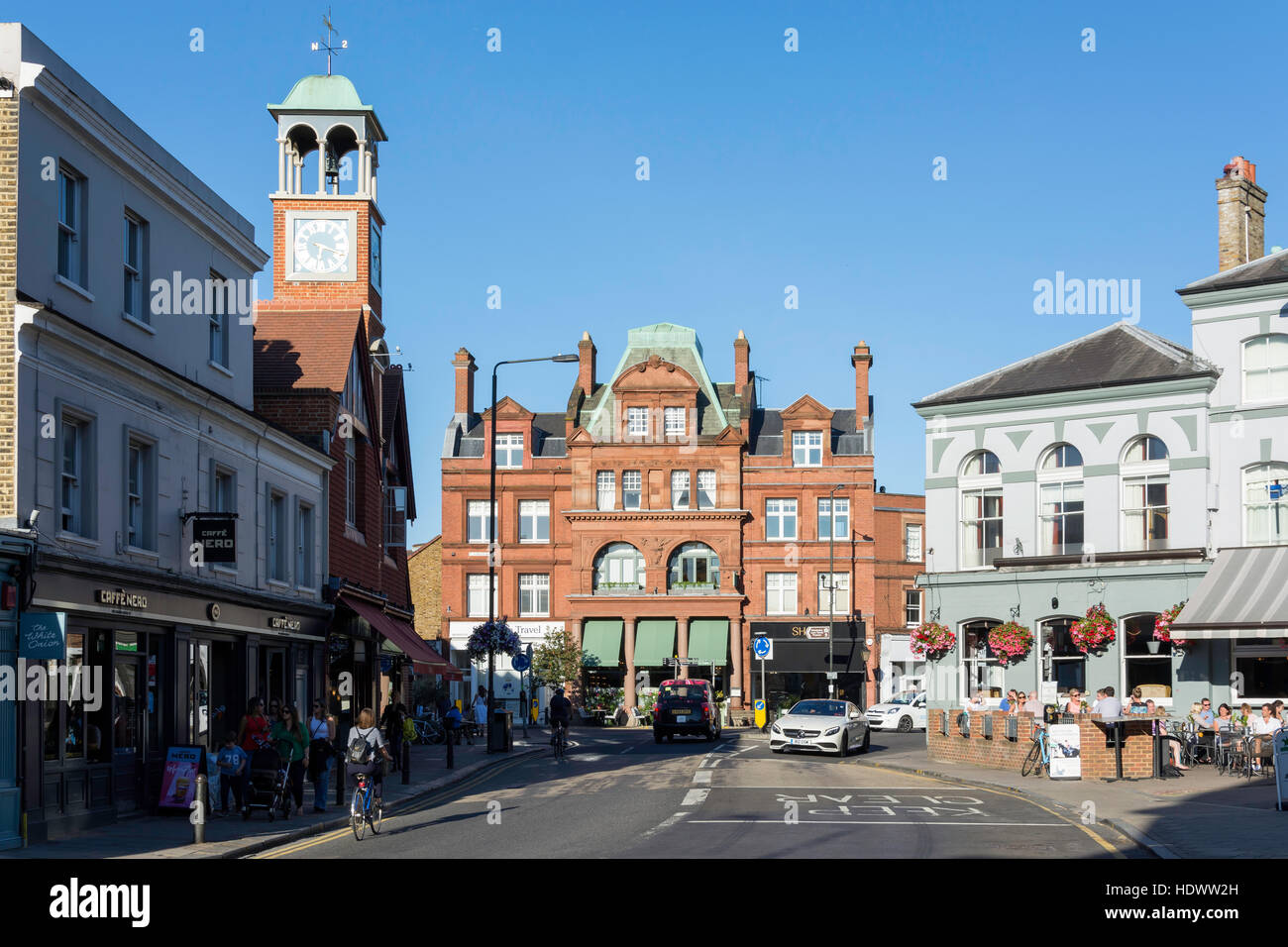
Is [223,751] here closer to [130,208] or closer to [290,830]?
[290,830]

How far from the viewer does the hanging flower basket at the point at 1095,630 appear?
3638 cm

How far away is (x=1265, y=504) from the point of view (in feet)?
115

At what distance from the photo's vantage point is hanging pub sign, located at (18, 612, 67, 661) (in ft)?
58.5

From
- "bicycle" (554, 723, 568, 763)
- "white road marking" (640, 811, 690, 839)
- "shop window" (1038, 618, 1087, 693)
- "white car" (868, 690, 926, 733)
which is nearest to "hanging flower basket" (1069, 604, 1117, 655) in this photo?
"shop window" (1038, 618, 1087, 693)

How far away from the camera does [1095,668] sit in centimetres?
3703

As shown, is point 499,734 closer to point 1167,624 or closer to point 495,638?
point 495,638

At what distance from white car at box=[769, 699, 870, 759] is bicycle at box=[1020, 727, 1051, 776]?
8.50m

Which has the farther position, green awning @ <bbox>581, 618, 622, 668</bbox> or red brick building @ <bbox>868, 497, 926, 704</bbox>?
red brick building @ <bbox>868, 497, 926, 704</bbox>

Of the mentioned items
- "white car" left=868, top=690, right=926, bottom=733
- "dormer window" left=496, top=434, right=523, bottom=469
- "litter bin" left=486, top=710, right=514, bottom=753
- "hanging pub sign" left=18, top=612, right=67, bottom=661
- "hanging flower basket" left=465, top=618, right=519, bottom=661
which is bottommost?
"white car" left=868, top=690, right=926, bottom=733

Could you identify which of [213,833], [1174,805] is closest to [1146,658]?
[1174,805]

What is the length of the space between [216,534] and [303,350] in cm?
1104

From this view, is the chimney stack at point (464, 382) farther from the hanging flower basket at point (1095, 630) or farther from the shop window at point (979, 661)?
the hanging flower basket at point (1095, 630)

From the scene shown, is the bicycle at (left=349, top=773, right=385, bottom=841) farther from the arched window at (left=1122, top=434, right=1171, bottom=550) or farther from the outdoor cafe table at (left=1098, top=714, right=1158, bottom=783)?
the arched window at (left=1122, top=434, right=1171, bottom=550)

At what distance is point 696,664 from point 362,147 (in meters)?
35.1
